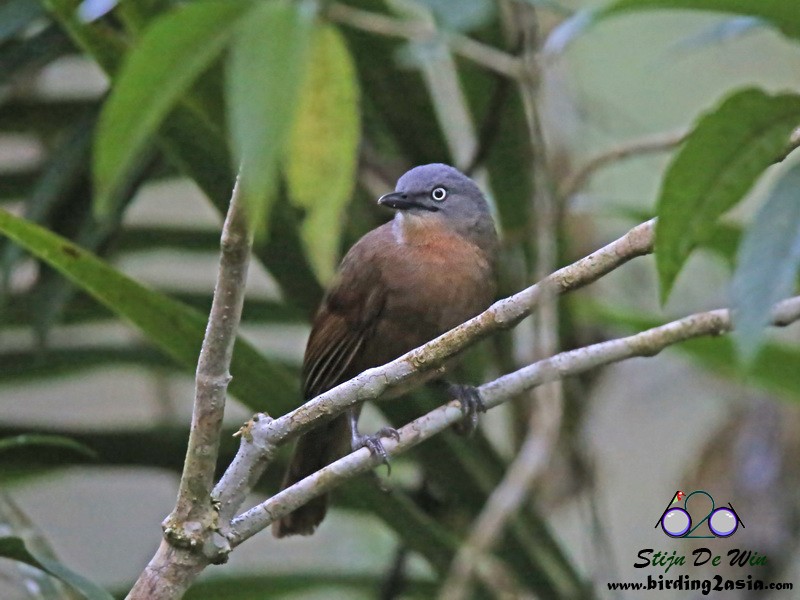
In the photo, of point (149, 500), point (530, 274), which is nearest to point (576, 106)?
point (530, 274)

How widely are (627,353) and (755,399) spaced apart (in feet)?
7.57

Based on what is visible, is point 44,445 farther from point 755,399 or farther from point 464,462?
point 755,399

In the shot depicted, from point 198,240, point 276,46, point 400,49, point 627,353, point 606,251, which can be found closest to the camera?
point 276,46

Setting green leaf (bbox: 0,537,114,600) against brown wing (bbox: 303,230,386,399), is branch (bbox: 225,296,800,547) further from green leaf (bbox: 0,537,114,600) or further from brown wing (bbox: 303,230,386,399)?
brown wing (bbox: 303,230,386,399)

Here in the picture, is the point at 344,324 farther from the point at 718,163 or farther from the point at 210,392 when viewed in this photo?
the point at 718,163

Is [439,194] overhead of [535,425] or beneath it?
overhead

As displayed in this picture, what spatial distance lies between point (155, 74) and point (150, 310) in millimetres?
1357

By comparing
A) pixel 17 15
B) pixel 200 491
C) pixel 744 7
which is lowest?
pixel 200 491

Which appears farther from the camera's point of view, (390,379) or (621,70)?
(621,70)

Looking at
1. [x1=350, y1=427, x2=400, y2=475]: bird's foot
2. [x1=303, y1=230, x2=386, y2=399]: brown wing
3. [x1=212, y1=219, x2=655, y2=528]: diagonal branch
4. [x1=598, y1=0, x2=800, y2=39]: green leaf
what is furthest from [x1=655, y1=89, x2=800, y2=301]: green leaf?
[x1=303, y1=230, x2=386, y2=399]: brown wing

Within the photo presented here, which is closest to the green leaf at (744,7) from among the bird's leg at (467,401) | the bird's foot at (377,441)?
the bird's foot at (377,441)

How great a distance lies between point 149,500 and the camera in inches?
231

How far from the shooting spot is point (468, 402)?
9.05 feet

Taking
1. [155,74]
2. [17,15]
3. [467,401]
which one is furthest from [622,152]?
[155,74]
